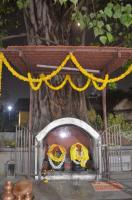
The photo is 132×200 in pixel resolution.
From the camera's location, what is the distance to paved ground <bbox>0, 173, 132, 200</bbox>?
5.99 metres

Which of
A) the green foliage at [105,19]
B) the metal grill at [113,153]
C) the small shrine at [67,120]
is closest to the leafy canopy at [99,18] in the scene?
the green foliage at [105,19]

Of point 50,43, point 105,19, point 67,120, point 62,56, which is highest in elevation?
point 50,43

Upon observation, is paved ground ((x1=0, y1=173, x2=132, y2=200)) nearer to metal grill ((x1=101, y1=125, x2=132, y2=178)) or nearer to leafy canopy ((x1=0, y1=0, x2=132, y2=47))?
metal grill ((x1=101, y1=125, x2=132, y2=178))

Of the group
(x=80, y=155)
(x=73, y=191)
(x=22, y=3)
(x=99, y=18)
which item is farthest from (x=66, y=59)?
(x=22, y=3)

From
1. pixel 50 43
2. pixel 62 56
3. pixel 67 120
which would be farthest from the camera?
pixel 50 43

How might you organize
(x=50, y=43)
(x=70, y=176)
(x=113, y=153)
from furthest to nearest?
(x=50, y=43) < (x=113, y=153) < (x=70, y=176)

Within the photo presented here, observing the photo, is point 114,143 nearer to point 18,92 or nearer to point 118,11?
point 118,11

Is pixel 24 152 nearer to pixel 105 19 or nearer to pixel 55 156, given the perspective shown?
pixel 55 156

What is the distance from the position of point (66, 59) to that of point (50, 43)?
2387mm

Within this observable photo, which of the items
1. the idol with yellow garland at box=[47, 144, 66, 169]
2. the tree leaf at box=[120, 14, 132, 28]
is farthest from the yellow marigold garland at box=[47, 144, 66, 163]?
the tree leaf at box=[120, 14, 132, 28]

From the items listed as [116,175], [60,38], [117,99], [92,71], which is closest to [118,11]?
[92,71]

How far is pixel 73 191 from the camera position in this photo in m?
6.56

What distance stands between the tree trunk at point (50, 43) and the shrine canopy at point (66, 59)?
0.80 meters

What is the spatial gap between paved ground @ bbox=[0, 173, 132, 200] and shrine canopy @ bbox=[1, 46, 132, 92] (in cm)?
248
